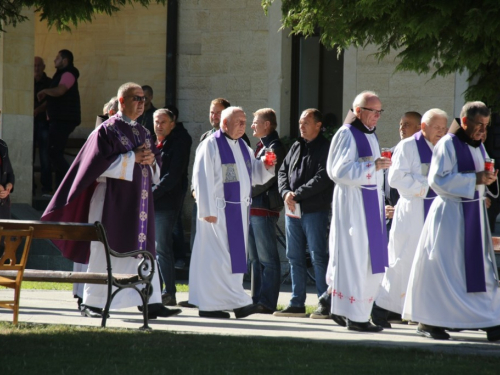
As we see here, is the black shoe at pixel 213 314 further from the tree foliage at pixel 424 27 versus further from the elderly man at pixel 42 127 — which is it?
the elderly man at pixel 42 127

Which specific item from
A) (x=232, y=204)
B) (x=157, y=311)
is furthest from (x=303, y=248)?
(x=157, y=311)

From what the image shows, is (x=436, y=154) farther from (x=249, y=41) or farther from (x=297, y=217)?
(x=249, y=41)

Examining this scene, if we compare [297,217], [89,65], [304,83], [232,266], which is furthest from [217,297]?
[89,65]

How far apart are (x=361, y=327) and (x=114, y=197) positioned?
2.59m

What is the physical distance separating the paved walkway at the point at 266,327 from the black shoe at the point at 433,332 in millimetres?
88

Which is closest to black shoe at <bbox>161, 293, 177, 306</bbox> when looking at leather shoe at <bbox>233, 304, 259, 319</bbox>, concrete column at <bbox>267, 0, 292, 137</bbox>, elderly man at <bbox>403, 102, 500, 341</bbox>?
leather shoe at <bbox>233, 304, 259, 319</bbox>

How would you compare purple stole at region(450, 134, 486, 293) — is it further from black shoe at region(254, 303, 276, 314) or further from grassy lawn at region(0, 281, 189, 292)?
grassy lawn at region(0, 281, 189, 292)

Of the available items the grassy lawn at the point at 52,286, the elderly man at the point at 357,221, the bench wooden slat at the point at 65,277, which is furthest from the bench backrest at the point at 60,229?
the grassy lawn at the point at 52,286

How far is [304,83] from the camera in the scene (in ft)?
57.0

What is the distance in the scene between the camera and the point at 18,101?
16.2 m

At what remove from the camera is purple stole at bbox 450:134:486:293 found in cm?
923

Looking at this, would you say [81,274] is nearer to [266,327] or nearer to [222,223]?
[266,327]

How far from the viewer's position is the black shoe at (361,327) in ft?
32.1

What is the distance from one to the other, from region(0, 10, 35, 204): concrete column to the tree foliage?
624 cm
